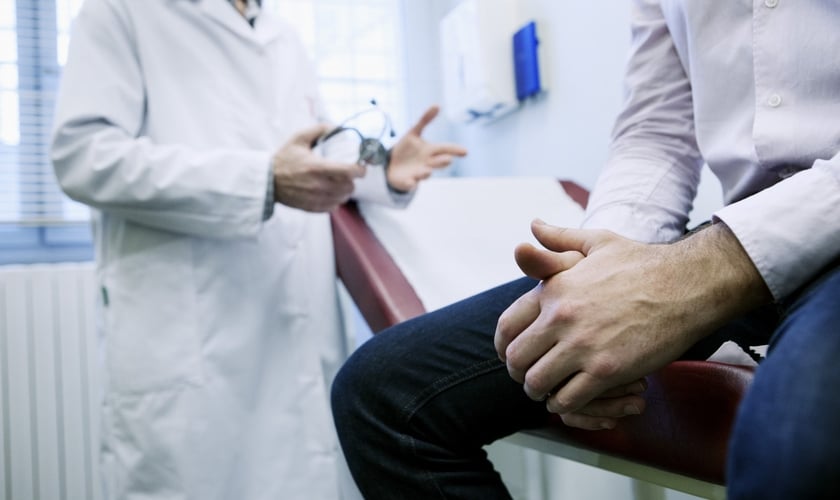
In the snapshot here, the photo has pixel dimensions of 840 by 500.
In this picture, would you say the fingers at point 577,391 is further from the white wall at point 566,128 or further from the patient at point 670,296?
the white wall at point 566,128

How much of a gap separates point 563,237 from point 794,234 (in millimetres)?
169

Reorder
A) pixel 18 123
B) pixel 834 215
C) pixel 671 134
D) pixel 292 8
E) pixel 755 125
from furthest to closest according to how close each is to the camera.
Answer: pixel 292 8 < pixel 18 123 < pixel 671 134 < pixel 755 125 < pixel 834 215

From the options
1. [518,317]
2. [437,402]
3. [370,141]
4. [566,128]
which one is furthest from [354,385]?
[566,128]

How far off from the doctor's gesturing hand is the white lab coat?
71 centimetres

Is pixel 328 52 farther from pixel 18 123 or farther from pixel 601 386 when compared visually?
pixel 601 386

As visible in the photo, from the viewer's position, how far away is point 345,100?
7.24ft

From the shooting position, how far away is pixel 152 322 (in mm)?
1108

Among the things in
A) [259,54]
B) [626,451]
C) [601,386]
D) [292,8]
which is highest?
[292,8]

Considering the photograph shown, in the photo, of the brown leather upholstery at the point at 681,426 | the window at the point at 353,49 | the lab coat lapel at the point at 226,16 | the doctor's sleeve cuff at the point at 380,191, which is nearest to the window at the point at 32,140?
the window at the point at 353,49

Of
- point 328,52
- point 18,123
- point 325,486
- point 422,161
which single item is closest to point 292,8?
point 328,52

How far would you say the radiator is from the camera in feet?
5.25

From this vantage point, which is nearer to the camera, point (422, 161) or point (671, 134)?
point (671, 134)

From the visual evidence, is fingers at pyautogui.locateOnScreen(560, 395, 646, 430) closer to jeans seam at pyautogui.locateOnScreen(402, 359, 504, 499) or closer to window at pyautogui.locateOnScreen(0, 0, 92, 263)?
jeans seam at pyautogui.locateOnScreen(402, 359, 504, 499)

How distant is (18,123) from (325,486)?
138 cm
